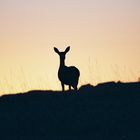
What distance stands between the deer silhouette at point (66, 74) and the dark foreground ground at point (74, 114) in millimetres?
2887

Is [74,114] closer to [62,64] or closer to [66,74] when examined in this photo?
[66,74]

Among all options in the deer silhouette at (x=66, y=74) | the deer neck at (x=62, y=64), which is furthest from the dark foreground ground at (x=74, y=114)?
the deer neck at (x=62, y=64)

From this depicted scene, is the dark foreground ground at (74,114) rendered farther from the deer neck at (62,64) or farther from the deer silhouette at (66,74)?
the deer neck at (62,64)

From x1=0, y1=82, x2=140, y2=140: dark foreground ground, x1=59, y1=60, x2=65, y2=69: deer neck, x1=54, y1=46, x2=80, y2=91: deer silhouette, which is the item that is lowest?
x1=0, y1=82, x2=140, y2=140: dark foreground ground

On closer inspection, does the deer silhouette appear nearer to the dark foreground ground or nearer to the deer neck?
the deer neck

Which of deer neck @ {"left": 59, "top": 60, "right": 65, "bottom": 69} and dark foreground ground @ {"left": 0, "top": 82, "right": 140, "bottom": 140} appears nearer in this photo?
dark foreground ground @ {"left": 0, "top": 82, "right": 140, "bottom": 140}

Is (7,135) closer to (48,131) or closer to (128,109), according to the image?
(48,131)

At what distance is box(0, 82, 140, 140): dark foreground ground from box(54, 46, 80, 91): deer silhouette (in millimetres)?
2887

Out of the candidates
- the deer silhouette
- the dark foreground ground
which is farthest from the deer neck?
the dark foreground ground

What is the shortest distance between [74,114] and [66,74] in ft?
20.0

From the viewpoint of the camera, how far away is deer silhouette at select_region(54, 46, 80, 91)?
85.4 ft

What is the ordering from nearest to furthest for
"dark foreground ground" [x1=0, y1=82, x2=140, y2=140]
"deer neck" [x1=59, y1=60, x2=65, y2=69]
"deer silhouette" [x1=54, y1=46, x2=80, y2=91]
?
"dark foreground ground" [x1=0, y1=82, x2=140, y2=140] → "deer silhouette" [x1=54, y1=46, x2=80, y2=91] → "deer neck" [x1=59, y1=60, x2=65, y2=69]

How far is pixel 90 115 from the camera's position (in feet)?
65.6

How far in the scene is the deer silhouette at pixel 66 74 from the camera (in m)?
26.0
